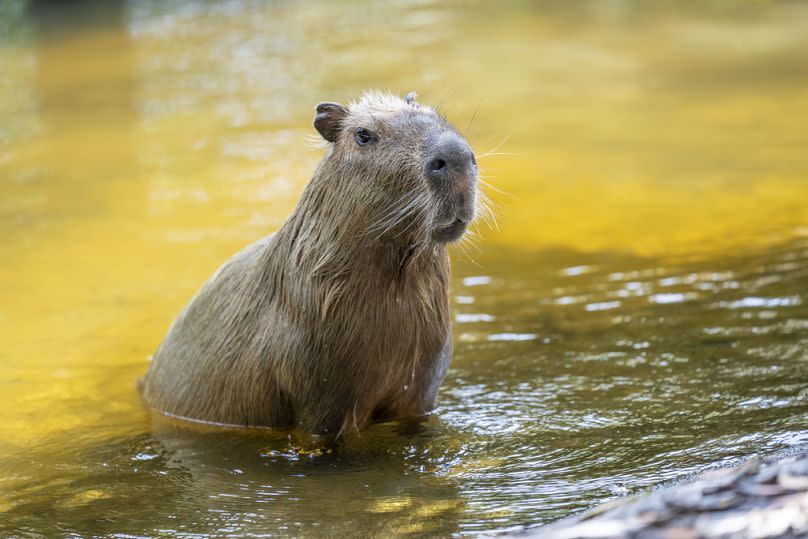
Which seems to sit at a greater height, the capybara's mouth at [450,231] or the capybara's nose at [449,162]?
the capybara's nose at [449,162]

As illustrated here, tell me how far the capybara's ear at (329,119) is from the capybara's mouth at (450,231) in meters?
0.69

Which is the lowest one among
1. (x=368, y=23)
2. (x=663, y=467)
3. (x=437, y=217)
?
(x=663, y=467)

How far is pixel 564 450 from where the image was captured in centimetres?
479

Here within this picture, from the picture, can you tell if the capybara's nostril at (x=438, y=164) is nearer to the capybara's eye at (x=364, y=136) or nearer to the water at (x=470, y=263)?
the capybara's eye at (x=364, y=136)

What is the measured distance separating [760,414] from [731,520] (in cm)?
179

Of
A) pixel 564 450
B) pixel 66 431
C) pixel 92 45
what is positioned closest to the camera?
pixel 564 450

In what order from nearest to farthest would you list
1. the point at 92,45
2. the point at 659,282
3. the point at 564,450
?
the point at 564,450
the point at 659,282
the point at 92,45

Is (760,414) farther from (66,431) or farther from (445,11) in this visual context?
(445,11)

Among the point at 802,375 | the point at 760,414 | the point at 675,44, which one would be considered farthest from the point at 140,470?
the point at 675,44

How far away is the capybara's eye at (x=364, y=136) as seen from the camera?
4652mm

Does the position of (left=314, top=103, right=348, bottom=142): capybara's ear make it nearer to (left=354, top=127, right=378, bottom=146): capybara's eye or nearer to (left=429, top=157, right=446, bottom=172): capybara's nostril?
(left=354, top=127, right=378, bottom=146): capybara's eye

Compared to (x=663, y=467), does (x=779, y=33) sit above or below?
above

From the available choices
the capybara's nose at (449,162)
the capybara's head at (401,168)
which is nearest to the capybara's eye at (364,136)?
the capybara's head at (401,168)

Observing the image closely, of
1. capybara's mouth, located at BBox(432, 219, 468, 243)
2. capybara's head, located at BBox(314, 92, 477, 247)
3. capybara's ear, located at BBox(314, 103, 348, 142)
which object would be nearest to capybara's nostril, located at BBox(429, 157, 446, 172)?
capybara's head, located at BBox(314, 92, 477, 247)
